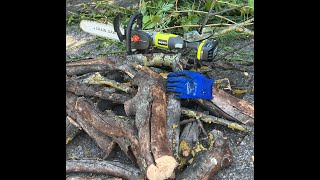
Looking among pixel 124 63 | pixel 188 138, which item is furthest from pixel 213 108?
pixel 124 63

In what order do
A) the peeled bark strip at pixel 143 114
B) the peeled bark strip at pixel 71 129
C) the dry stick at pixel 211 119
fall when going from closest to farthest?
the peeled bark strip at pixel 143 114, the dry stick at pixel 211 119, the peeled bark strip at pixel 71 129

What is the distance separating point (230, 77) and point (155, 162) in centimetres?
144

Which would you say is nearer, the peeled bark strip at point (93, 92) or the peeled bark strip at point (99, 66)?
the peeled bark strip at point (93, 92)

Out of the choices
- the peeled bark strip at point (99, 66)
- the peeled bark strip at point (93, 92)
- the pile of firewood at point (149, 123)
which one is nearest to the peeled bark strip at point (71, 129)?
the pile of firewood at point (149, 123)

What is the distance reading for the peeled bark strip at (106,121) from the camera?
9.04ft

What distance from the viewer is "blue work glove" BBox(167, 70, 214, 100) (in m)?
3.06

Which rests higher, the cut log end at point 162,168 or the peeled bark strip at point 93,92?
the peeled bark strip at point 93,92

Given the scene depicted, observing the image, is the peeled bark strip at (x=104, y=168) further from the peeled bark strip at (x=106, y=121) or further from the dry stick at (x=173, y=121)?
the dry stick at (x=173, y=121)

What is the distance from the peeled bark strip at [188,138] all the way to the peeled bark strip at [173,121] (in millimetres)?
65

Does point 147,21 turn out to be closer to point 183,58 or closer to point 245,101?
point 183,58

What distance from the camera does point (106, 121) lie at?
2.96 m

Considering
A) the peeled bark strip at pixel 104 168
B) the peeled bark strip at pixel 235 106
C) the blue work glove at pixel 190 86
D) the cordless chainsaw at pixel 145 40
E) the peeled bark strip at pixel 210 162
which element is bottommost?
the peeled bark strip at pixel 104 168
